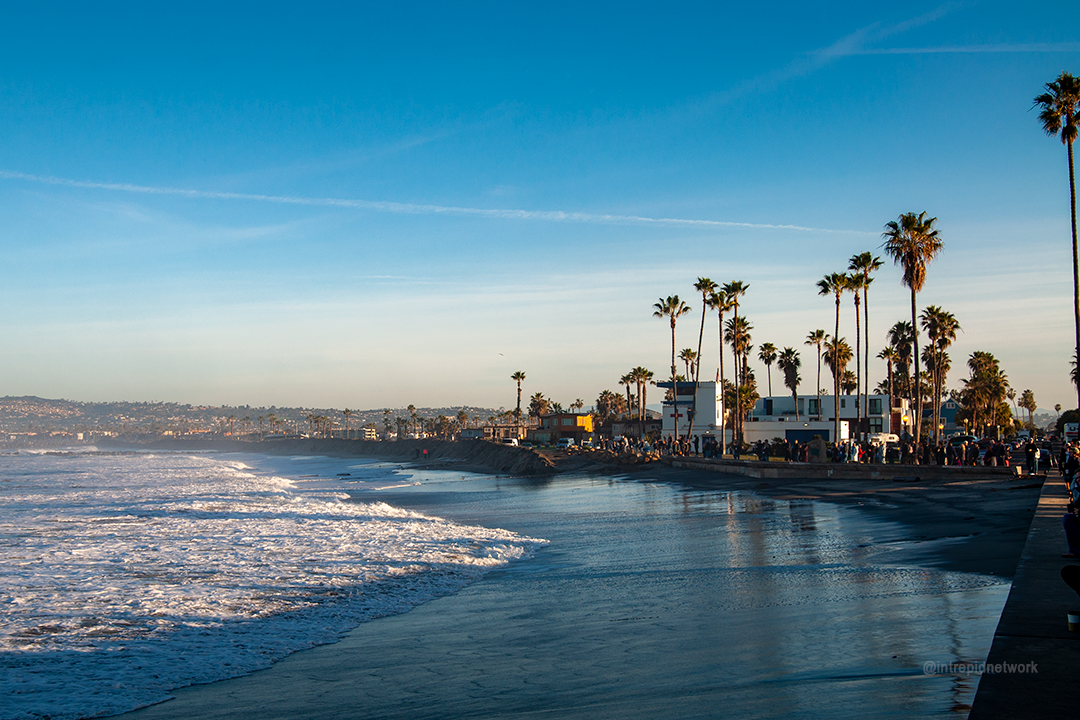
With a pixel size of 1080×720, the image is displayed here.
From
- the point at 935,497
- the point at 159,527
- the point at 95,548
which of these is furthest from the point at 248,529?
the point at 935,497

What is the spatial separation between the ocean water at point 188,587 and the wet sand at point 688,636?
0.79 metres

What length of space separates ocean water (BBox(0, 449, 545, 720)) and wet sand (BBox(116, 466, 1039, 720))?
2.60 ft

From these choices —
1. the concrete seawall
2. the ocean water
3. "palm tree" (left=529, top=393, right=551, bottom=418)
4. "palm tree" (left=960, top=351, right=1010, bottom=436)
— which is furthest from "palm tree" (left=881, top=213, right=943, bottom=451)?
"palm tree" (left=529, top=393, right=551, bottom=418)

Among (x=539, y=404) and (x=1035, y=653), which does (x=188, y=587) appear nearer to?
(x=1035, y=653)

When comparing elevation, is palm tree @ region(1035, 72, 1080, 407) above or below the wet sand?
above

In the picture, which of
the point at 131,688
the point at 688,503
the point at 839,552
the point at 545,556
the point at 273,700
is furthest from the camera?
the point at 688,503

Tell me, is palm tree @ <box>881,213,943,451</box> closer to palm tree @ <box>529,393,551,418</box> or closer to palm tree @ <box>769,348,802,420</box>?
palm tree @ <box>769,348,802,420</box>

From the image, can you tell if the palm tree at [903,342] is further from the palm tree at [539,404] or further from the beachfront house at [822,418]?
A: the palm tree at [539,404]

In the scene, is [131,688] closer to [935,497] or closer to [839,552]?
[839,552]

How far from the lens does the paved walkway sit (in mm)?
4605

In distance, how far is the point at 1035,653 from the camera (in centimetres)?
570

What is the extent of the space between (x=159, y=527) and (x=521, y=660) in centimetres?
1876

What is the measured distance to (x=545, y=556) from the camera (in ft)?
54.5

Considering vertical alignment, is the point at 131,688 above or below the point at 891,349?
below
